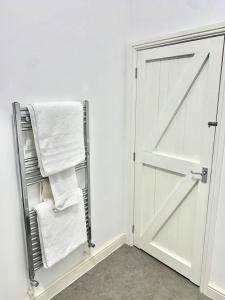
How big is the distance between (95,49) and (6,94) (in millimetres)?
838

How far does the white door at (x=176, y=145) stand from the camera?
167cm

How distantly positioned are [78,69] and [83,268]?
175 centimetres

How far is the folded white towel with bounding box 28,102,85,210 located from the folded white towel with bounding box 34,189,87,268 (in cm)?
8

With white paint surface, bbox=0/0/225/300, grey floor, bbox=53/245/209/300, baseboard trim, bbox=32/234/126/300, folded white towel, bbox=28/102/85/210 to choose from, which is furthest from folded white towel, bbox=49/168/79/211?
grey floor, bbox=53/245/209/300

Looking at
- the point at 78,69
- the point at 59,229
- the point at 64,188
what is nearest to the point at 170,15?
the point at 78,69

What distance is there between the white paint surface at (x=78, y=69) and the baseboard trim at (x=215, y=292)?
16cm

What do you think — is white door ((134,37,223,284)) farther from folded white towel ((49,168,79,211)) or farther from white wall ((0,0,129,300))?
folded white towel ((49,168,79,211))

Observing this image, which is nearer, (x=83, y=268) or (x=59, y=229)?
(x=59, y=229)

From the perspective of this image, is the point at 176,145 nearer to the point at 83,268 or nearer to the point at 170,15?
the point at 170,15

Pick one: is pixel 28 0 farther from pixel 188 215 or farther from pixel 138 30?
pixel 188 215

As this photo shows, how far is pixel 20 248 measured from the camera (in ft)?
5.24

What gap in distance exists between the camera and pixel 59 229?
170 cm

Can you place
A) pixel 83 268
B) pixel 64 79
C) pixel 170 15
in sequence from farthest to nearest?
pixel 83 268 < pixel 170 15 < pixel 64 79

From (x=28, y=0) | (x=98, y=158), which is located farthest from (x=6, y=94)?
(x=98, y=158)
